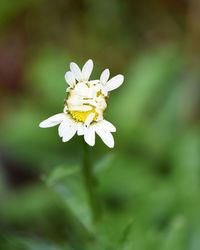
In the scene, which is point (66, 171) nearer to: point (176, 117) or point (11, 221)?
point (11, 221)

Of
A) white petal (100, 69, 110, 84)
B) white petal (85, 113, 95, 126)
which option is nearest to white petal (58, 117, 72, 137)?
white petal (85, 113, 95, 126)

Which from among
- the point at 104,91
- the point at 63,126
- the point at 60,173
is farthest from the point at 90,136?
A: the point at 60,173

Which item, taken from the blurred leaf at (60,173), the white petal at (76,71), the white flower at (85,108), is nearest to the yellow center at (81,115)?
the white flower at (85,108)

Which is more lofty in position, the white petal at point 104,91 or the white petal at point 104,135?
the white petal at point 104,91

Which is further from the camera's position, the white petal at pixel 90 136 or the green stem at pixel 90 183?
the green stem at pixel 90 183

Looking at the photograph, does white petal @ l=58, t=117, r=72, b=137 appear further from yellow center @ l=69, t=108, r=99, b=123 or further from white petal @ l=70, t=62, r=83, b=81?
white petal @ l=70, t=62, r=83, b=81

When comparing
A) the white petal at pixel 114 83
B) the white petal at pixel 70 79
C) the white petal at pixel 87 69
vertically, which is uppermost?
the white petal at pixel 87 69

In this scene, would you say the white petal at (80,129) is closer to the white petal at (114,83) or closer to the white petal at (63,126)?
the white petal at (63,126)
